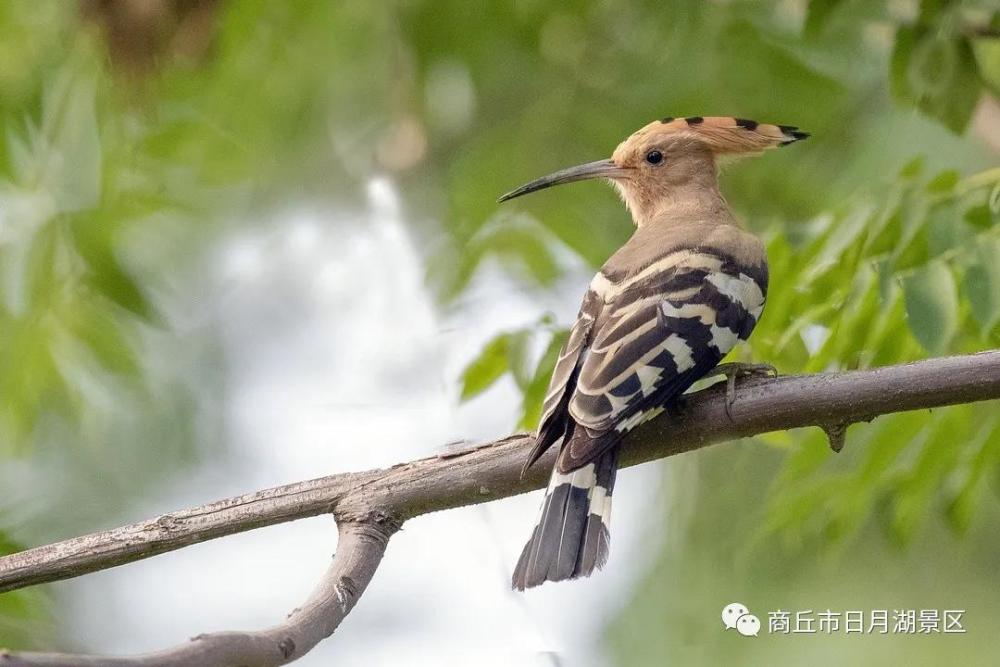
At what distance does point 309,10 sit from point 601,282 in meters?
2.35

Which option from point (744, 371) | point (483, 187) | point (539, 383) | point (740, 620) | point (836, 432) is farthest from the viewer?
point (483, 187)

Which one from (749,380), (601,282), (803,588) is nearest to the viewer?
(749,380)

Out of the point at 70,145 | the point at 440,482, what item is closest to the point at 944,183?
the point at 440,482

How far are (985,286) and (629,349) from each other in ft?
2.60

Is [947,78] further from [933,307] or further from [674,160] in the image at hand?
[674,160]

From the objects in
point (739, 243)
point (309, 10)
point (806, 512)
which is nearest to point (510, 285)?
point (739, 243)

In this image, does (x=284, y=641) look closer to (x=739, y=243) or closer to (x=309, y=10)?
(x=739, y=243)

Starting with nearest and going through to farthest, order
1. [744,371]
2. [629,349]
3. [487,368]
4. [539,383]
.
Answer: [744,371], [629,349], [539,383], [487,368]

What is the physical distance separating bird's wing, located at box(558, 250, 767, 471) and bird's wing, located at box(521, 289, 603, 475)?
0.09 ft

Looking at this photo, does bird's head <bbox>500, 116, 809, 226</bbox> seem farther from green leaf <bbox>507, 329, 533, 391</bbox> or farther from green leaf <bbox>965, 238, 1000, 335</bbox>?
green leaf <bbox>965, 238, 1000, 335</bbox>

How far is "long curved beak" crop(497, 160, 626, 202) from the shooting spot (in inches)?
152

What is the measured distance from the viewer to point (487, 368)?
332cm

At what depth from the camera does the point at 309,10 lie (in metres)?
5.02

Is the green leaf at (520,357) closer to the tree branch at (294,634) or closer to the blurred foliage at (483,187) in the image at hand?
the blurred foliage at (483,187)
